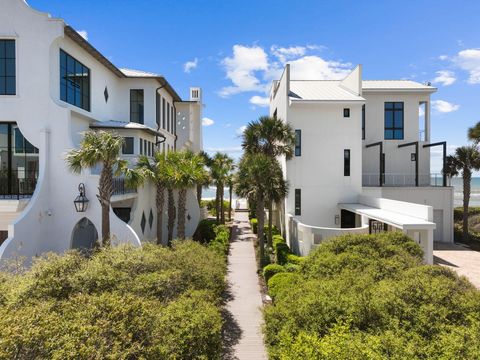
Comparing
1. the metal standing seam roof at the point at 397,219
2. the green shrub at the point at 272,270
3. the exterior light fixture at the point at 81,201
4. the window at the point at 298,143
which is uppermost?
the window at the point at 298,143

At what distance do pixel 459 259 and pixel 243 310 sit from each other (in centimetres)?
1632

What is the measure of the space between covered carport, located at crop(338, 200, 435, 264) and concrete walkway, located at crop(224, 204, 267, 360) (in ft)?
26.2

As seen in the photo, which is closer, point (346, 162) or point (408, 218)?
point (408, 218)

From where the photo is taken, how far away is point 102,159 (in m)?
12.9

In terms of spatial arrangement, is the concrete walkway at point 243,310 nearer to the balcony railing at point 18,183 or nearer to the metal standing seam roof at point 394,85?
the balcony railing at point 18,183

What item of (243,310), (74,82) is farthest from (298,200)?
(74,82)

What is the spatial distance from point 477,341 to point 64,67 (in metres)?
18.9

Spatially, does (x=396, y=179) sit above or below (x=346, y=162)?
below

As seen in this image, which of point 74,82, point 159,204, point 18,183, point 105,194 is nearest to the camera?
point 105,194

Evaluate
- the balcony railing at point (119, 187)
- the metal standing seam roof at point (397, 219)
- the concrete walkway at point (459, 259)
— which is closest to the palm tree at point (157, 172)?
the balcony railing at point (119, 187)

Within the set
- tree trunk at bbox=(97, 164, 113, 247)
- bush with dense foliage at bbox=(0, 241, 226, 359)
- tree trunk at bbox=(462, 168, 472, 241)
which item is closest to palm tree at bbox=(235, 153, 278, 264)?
bush with dense foliage at bbox=(0, 241, 226, 359)

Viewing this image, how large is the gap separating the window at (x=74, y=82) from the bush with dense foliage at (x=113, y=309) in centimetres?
1004

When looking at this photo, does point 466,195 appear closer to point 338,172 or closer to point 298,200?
point 338,172

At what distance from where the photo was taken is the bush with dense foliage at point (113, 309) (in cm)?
509
